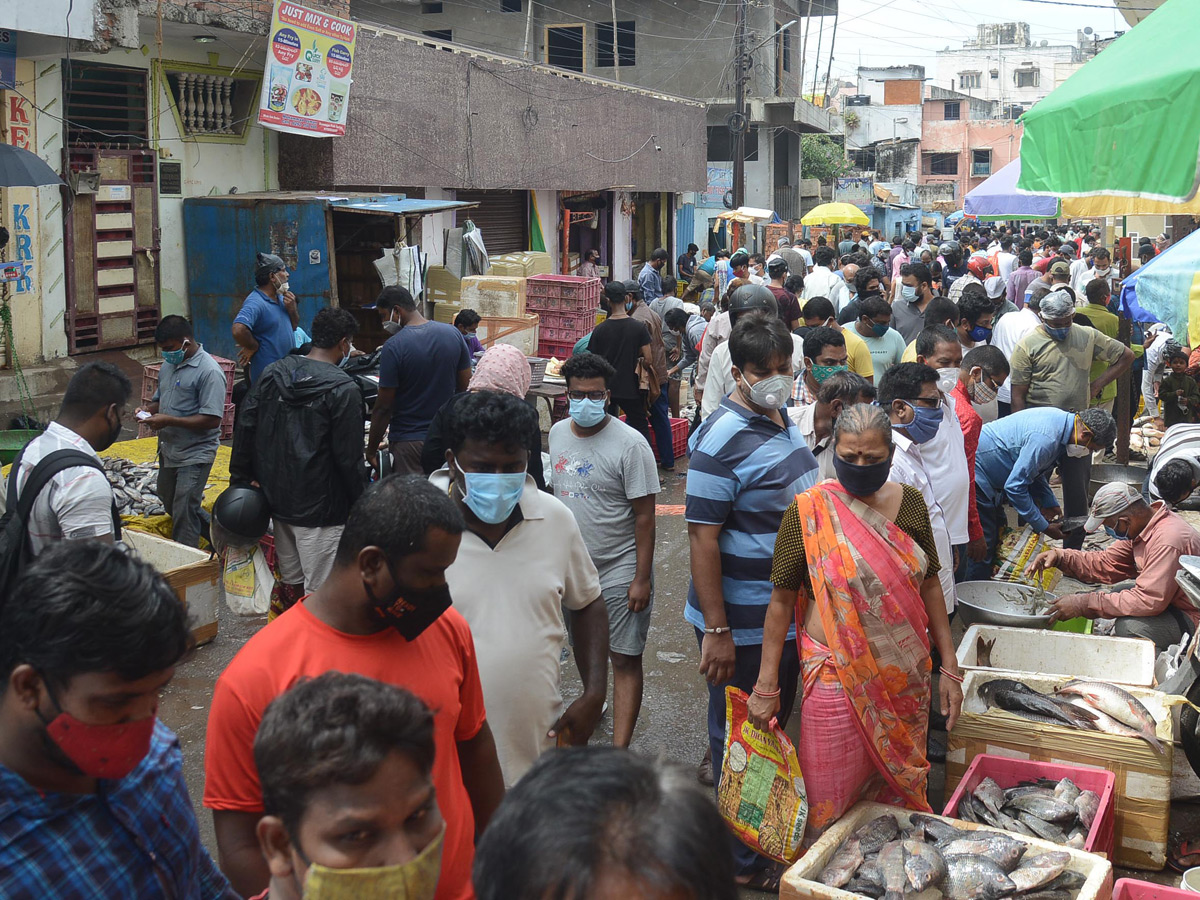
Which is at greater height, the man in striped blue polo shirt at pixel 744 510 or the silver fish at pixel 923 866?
the man in striped blue polo shirt at pixel 744 510

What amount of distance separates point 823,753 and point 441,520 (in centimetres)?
204

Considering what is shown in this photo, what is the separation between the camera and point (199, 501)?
23.0 feet

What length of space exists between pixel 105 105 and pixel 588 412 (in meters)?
8.57

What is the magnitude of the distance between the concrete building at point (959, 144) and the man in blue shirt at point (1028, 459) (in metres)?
56.4

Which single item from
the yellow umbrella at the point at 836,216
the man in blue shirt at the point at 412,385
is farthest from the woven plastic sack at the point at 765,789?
the yellow umbrella at the point at 836,216

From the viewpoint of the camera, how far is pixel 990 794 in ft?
13.5

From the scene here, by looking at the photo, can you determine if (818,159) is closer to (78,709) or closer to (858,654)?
(858,654)

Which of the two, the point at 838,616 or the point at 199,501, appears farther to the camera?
the point at 199,501

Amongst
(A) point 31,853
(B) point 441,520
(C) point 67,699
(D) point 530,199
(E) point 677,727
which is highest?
(D) point 530,199

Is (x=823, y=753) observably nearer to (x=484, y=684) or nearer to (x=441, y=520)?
(x=484, y=684)

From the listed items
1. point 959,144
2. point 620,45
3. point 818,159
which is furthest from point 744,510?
point 959,144

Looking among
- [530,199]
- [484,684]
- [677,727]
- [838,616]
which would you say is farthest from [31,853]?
[530,199]

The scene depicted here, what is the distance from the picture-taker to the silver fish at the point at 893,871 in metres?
3.47

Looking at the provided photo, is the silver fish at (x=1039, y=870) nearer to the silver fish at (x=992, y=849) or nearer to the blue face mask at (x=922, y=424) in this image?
the silver fish at (x=992, y=849)
